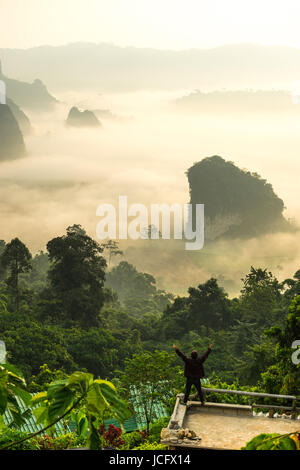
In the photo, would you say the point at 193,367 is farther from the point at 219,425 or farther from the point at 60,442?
the point at 60,442

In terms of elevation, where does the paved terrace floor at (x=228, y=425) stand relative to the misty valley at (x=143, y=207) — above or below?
below

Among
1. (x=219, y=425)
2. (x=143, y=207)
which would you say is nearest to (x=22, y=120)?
(x=143, y=207)

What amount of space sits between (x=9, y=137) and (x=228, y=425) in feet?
242

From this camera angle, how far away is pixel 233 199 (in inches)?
2852

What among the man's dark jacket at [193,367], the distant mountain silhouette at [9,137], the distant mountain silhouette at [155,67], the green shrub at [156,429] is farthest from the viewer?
the distant mountain silhouette at [155,67]

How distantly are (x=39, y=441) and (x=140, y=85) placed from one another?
95.8 meters

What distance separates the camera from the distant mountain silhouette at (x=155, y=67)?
96.0 meters

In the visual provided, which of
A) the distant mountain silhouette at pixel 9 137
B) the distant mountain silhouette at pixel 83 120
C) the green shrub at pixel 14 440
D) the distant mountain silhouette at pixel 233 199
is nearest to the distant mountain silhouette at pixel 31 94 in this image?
the distant mountain silhouette at pixel 83 120

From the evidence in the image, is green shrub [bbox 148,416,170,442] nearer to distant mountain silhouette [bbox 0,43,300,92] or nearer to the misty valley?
the misty valley

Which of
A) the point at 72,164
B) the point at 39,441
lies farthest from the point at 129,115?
the point at 39,441

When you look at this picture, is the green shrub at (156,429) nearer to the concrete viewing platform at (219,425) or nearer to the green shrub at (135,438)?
the green shrub at (135,438)

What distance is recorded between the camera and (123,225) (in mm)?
84125

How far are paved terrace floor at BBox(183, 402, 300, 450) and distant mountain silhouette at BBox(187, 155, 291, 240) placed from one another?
62.4 meters

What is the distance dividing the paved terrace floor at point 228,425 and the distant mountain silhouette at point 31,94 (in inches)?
3612
